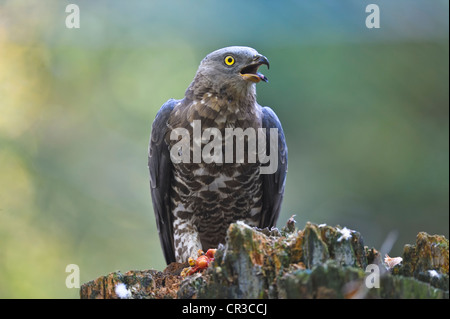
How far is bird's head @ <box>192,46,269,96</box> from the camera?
433 cm

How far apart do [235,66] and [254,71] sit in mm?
172

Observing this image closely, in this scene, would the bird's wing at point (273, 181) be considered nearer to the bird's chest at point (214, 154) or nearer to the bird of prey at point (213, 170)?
the bird of prey at point (213, 170)

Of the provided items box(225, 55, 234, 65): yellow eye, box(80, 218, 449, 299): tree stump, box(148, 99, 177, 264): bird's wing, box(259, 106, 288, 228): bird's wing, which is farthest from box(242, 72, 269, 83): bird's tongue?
box(80, 218, 449, 299): tree stump

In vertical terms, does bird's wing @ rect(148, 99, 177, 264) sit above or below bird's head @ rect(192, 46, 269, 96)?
below

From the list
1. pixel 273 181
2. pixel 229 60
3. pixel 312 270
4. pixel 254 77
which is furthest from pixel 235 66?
pixel 312 270

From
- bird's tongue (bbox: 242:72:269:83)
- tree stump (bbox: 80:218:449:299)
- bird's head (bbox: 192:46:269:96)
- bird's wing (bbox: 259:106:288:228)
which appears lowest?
tree stump (bbox: 80:218:449:299)

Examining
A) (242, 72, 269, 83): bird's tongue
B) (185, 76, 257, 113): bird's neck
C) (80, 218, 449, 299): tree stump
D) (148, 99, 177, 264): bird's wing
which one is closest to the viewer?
(80, 218, 449, 299): tree stump

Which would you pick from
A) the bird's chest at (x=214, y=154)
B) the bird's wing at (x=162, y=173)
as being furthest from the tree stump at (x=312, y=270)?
the bird's wing at (x=162, y=173)

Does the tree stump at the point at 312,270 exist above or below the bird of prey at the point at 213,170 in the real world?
below

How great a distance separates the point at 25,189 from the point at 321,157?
14.6 feet

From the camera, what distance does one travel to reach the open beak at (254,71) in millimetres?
4238

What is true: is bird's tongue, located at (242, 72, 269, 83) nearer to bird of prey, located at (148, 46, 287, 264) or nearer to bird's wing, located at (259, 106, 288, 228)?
bird of prey, located at (148, 46, 287, 264)

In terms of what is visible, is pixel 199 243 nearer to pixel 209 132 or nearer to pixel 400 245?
pixel 209 132

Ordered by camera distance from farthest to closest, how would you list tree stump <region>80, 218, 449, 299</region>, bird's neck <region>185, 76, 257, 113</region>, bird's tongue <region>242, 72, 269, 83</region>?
bird's neck <region>185, 76, 257, 113</region>, bird's tongue <region>242, 72, 269, 83</region>, tree stump <region>80, 218, 449, 299</region>
